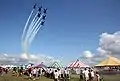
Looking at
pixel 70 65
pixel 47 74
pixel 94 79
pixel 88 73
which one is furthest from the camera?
pixel 70 65

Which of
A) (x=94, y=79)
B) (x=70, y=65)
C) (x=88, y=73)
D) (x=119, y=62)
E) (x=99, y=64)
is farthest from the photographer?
(x=99, y=64)

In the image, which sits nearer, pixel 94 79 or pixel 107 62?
pixel 94 79

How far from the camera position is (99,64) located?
2751 inches

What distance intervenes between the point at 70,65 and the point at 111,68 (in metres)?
21.8

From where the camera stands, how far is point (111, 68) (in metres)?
70.8

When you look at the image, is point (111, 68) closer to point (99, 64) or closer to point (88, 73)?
A: point (99, 64)

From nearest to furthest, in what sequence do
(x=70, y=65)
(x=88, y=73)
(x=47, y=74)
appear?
(x=88, y=73) → (x=47, y=74) → (x=70, y=65)

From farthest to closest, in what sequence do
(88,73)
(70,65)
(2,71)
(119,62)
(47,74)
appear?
(119,62), (2,71), (70,65), (47,74), (88,73)

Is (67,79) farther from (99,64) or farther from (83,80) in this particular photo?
(99,64)

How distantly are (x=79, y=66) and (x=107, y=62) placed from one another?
1945 cm

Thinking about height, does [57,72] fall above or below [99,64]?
below

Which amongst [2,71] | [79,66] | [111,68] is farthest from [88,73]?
[111,68]

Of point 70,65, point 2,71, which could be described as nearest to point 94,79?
point 70,65

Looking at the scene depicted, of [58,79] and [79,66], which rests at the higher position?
[79,66]
